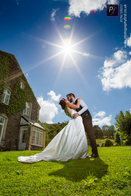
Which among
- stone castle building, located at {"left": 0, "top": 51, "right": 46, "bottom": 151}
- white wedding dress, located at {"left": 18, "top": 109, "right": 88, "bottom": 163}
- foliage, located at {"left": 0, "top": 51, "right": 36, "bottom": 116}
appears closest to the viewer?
white wedding dress, located at {"left": 18, "top": 109, "right": 88, "bottom": 163}

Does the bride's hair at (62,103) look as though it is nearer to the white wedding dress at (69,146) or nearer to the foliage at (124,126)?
the white wedding dress at (69,146)

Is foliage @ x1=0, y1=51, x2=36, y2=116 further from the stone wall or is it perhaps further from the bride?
the bride

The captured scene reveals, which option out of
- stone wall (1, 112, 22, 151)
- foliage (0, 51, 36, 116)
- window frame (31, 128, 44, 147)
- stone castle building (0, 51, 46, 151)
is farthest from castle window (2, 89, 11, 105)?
window frame (31, 128, 44, 147)

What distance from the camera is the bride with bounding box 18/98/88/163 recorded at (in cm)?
451

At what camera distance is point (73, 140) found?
15.4ft

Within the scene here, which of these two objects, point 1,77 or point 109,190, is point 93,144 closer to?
point 109,190

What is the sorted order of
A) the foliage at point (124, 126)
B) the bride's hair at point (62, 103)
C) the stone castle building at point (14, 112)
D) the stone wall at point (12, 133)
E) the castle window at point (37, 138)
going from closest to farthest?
1. the bride's hair at point (62, 103)
2. the stone wall at point (12, 133)
3. the stone castle building at point (14, 112)
4. the castle window at point (37, 138)
5. the foliage at point (124, 126)

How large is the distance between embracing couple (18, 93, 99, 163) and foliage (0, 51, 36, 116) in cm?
1178

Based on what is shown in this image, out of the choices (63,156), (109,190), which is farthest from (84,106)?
(109,190)

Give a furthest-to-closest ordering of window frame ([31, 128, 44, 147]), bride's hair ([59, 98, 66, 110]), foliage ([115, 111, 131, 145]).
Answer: foliage ([115, 111, 131, 145])
window frame ([31, 128, 44, 147])
bride's hair ([59, 98, 66, 110])

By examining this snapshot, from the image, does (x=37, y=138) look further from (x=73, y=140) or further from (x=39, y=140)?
(x=73, y=140)

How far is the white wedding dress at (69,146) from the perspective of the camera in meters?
4.51

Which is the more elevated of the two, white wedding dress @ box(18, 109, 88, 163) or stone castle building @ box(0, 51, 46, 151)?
stone castle building @ box(0, 51, 46, 151)

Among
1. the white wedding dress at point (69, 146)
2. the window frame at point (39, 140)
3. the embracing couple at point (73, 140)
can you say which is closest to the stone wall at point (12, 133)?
the window frame at point (39, 140)
